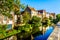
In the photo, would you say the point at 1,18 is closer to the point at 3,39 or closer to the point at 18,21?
the point at 3,39

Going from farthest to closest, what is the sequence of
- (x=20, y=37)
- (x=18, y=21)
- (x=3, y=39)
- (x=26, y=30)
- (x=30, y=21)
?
(x=30, y=21) → (x=18, y=21) → (x=26, y=30) → (x=20, y=37) → (x=3, y=39)

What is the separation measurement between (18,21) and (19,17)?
4.95 ft

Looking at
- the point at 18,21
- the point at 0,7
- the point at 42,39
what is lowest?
the point at 42,39

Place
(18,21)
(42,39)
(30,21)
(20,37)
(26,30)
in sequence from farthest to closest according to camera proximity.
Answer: (30,21), (18,21), (26,30), (42,39), (20,37)

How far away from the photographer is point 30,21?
161 feet

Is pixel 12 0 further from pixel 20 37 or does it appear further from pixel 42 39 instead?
pixel 42 39

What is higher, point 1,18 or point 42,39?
point 1,18

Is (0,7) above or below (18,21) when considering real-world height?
above

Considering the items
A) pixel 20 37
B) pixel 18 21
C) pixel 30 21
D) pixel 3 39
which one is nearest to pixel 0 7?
pixel 3 39

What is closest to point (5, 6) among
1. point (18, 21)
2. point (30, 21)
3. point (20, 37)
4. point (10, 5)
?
point (10, 5)

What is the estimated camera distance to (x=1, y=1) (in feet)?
39.7

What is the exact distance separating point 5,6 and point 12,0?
0.80 meters

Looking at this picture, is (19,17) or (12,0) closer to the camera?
(12,0)

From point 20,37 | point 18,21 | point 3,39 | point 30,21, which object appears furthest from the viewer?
point 30,21
